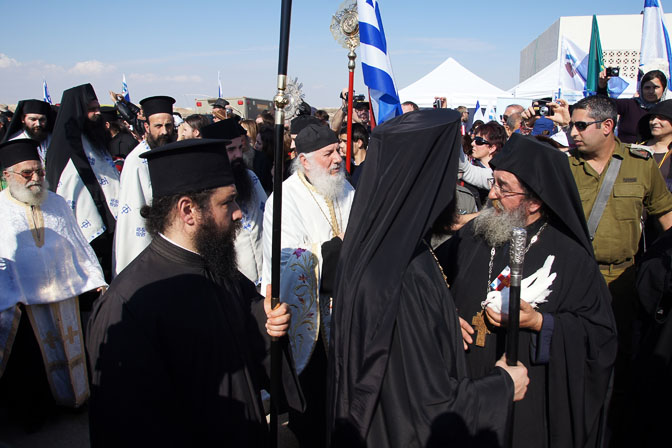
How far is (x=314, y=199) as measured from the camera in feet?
13.1

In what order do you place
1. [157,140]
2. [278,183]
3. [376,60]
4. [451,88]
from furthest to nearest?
[451,88], [157,140], [376,60], [278,183]

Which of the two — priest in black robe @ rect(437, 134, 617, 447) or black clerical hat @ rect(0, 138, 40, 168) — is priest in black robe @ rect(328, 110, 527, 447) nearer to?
priest in black robe @ rect(437, 134, 617, 447)

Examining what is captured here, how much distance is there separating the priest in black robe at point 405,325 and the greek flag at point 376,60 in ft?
8.24

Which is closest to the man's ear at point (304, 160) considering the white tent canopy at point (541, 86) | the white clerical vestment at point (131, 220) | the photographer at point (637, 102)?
the white clerical vestment at point (131, 220)

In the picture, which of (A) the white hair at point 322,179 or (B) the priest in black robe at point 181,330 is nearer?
(B) the priest in black robe at point 181,330

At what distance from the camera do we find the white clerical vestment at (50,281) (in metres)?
3.92

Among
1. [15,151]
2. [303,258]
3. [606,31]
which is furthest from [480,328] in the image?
[606,31]

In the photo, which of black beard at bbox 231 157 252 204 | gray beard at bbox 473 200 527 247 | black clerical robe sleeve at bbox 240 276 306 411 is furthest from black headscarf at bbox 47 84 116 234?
gray beard at bbox 473 200 527 247

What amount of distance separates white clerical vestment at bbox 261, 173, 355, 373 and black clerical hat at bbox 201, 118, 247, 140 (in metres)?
1.03

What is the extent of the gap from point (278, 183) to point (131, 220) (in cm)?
265

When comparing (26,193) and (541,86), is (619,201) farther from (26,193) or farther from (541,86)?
(541,86)

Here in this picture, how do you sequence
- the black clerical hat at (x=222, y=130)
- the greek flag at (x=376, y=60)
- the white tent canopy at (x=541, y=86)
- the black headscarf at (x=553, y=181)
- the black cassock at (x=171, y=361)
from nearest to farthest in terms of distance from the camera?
the black cassock at (x=171, y=361) → the black headscarf at (x=553, y=181) → the greek flag at (x=376, y=60) → the black clerical hat at (x=222, y=130) → the white tent canopy at (x=541, y=86)

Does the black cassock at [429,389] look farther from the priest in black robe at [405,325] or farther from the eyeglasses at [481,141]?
the eyeglasses at [481,141]

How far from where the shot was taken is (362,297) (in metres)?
1.95
